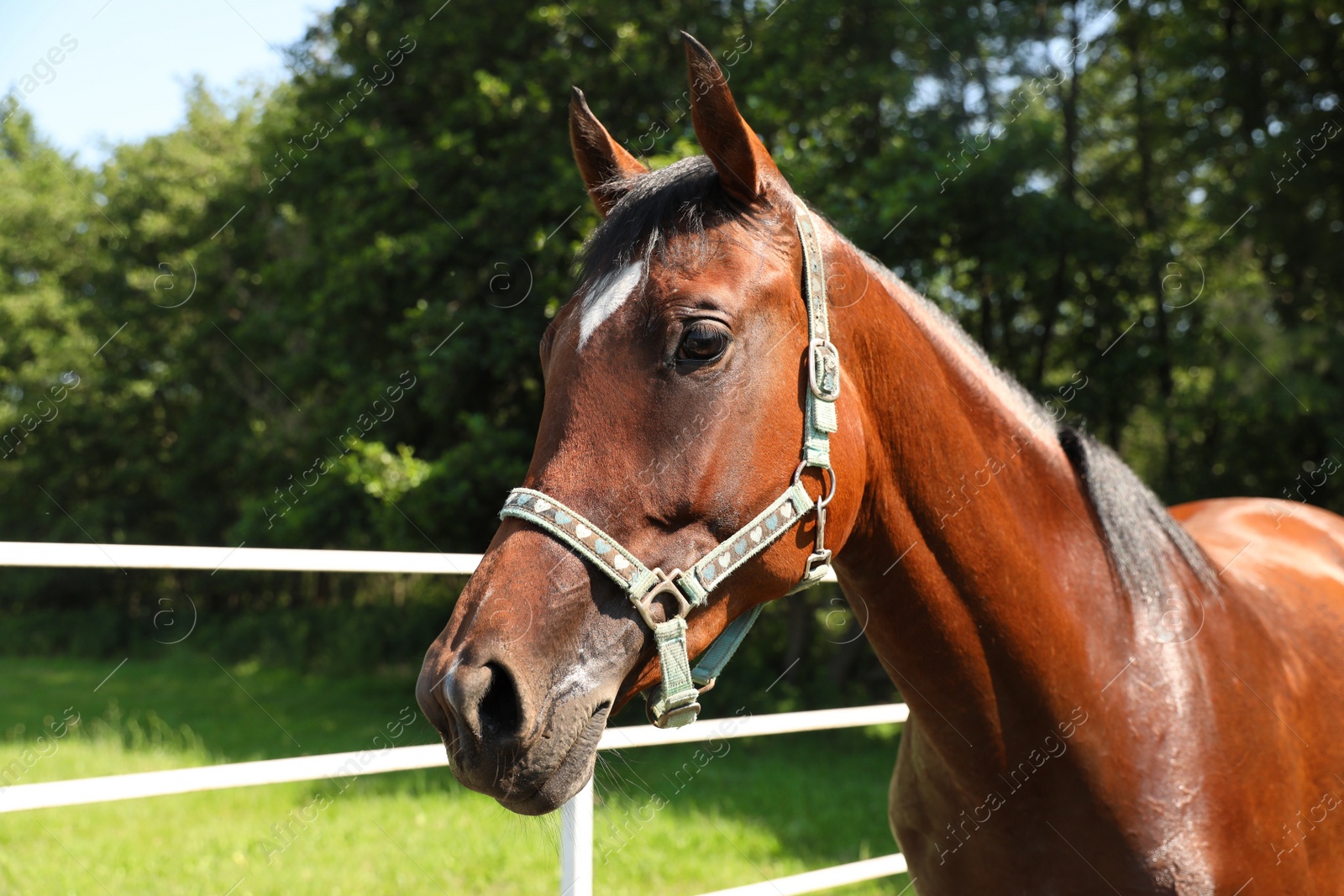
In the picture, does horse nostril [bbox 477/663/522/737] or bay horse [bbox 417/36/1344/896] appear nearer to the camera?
horse nostril [bbox 477/663/522/737]

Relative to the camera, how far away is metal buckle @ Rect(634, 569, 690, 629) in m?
Answer: 1.39

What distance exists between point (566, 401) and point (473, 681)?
0.47 metres

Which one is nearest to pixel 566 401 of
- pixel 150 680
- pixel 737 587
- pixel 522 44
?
pixel 737 587

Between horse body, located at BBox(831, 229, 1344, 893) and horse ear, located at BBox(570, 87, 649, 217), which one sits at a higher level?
horse ear, located at BBox(570, 87, 649, 217)

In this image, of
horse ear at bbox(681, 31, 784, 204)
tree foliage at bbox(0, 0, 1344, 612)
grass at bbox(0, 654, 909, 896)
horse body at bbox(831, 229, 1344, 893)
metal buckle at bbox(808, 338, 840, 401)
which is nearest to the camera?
horse ear at bbox(681, 31, 784, 204)

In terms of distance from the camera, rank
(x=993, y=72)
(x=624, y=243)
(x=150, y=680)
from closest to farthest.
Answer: (x=624, y=243) < (x=993, y=72) < (x=150, y=680)

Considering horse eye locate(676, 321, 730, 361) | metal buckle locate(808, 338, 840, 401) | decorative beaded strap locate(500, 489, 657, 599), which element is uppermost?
horse eye locate(676, 321, 730, 361)

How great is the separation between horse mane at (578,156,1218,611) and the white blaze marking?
0.03 m

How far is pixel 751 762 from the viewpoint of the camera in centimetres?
831

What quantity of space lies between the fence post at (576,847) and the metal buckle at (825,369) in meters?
1.47

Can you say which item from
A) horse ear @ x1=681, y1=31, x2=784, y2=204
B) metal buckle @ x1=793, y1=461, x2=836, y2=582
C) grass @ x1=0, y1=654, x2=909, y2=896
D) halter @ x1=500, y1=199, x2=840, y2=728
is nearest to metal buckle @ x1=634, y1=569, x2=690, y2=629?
halter @ x1=500, y1=199, x2=840, y2=728

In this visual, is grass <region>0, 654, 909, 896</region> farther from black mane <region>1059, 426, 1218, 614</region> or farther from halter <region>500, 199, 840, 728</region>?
black mane <region>1059, 426, 1218, 614</region>

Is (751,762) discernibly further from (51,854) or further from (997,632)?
(997,632)

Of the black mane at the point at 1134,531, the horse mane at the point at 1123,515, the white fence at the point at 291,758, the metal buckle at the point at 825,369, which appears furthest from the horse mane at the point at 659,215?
the black mane at the point at 1134,531
